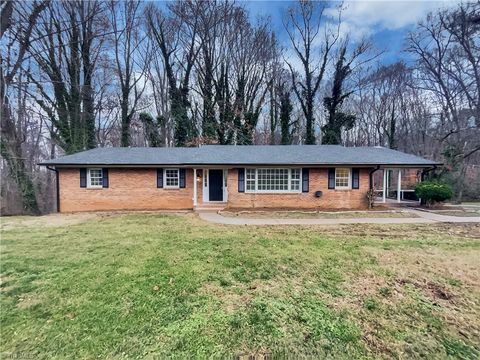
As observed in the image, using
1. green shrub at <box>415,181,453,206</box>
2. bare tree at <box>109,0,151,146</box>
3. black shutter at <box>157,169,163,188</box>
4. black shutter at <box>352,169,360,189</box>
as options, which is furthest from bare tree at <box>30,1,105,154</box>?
green shrub at <box>415,181,453,206</box>

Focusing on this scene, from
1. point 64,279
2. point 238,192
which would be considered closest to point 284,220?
point 238,192

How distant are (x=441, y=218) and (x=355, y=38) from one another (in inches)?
821

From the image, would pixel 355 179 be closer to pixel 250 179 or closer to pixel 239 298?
pixel 250 179

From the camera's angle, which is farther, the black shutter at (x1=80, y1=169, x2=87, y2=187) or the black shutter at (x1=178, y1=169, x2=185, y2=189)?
the black shutter at (x1=178, y1=169, x2=185, y2=189)

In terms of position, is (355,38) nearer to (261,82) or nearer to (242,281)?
(261,82)

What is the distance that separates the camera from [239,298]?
3.86 meters

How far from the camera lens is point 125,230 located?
320 inches

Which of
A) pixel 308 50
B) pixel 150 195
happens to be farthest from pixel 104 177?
pixel 308 50

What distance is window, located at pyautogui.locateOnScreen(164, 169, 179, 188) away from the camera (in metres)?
13.3

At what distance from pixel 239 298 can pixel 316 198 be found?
10.00m

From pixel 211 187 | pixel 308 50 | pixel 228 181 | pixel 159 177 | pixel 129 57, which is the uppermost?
pixel 308 50

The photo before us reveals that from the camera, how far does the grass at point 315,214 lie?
1081cm

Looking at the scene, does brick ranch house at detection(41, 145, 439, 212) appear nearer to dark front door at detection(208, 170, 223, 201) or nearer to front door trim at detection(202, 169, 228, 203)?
front door trim at detection(202, 169, 228, 203)

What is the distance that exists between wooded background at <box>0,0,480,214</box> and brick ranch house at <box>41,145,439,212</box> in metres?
5.82
